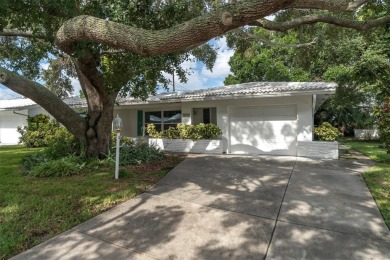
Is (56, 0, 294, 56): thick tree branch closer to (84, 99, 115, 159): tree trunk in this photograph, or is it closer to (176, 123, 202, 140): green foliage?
(84, 99, 115, 159): tree trunk

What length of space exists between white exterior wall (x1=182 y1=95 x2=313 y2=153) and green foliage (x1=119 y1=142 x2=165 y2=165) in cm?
352

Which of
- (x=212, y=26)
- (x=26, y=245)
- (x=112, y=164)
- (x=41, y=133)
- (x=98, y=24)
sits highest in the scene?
(x=98, y=24)

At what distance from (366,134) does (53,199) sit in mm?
24633

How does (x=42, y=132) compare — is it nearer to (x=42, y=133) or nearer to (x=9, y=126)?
(x=42, y=133)

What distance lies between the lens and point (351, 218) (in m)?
4.35

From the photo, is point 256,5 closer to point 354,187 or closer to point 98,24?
point 98,24

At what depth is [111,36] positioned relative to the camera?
12.3ft

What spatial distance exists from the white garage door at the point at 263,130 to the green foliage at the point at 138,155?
3.87 meters

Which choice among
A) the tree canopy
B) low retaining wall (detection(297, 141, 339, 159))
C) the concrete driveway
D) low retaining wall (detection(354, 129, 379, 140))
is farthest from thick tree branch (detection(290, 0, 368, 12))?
low retaining wall (detection(354, 129, 379, 140))

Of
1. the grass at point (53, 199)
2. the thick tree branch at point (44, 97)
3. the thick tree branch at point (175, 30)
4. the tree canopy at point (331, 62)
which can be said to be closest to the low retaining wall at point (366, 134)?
the tree canopy at point (331, 62)

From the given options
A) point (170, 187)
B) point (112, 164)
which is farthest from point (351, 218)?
point (112, 164)

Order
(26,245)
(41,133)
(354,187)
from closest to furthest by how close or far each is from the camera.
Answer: (26,245)
(354,187)
(41,133)

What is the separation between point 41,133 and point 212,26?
1566cm

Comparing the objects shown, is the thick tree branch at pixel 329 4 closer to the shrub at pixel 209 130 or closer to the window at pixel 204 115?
the shrub at pixel 209 130
